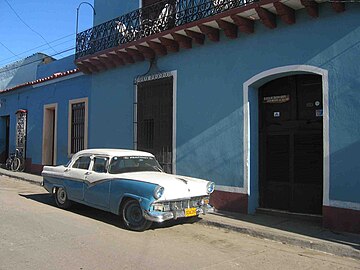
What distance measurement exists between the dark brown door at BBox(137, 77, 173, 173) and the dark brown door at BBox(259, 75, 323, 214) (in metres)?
2.87

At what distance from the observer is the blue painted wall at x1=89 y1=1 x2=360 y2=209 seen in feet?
24.5

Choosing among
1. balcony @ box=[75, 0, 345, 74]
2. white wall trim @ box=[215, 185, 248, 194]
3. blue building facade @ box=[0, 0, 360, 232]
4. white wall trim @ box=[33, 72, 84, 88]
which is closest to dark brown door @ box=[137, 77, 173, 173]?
blue building facade @ box=[0, 0, 360, 232]

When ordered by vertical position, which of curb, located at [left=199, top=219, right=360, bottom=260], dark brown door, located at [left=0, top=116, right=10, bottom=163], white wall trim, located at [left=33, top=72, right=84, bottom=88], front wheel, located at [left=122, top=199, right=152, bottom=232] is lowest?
curb, located at [left=199, top=219, right=360, bottom=260]

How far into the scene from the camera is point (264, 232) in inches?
287

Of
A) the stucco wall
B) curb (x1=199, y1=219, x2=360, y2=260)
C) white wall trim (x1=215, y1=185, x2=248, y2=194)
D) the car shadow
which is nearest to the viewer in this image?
curb (x1=199, y1=219, x2=360, y2=260)

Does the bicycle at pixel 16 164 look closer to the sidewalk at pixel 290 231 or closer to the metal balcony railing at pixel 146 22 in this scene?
the metal balcony railing at pixel 146 22

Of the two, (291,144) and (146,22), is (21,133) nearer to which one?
(146,22)

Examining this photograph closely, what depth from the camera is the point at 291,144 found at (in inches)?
356

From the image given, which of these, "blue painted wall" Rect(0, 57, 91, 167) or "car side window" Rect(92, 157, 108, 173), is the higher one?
"blue painted wall" Rect(0, 57, 91, 167)

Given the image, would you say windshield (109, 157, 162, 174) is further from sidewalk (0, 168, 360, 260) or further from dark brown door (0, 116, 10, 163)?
dark brown door (0, 116, 10, 163)

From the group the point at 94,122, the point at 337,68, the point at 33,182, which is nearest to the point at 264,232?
the point at 337,68

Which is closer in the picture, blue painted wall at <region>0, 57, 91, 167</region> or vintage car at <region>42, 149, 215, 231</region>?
vintage car at <region>42, 149, 215, 231</region>

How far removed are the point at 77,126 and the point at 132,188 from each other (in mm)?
8731

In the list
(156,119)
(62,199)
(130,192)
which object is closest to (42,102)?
(156,119)
